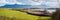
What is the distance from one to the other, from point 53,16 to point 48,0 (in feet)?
0.57

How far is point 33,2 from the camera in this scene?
98 centimetres

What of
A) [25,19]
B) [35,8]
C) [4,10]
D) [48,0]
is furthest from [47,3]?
[4,10]

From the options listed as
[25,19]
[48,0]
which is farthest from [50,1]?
[25,19]

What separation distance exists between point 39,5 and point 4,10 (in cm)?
37

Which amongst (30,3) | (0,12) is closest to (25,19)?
(30,3)

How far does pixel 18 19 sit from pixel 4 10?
0.57 ft

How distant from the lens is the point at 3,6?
0.99 metres

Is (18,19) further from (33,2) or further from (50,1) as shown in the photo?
(50,1)

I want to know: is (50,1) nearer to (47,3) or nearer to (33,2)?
(47,3)

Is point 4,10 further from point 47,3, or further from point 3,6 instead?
point 47,3

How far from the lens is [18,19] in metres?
0.99

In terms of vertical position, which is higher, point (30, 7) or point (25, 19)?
point (30, 7)

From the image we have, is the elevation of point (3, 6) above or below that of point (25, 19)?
above

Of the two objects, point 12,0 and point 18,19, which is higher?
point 12,0
